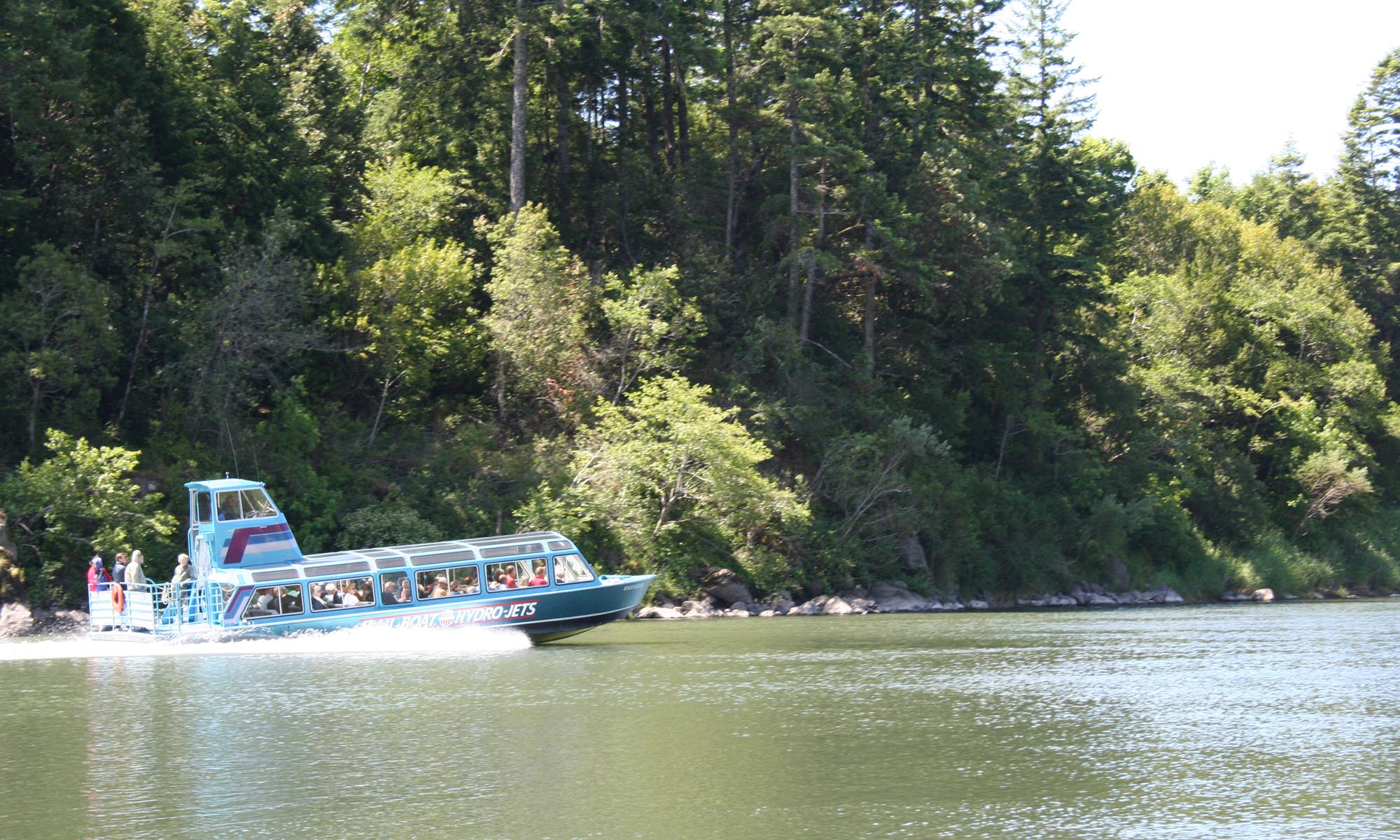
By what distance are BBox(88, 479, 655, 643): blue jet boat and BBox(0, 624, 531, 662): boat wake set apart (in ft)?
0.55

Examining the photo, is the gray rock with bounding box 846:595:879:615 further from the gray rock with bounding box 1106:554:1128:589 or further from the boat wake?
the boat wake

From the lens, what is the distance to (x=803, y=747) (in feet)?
62.5

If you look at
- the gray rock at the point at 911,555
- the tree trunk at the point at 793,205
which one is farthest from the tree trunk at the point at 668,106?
the gray rock at the point at 911,555

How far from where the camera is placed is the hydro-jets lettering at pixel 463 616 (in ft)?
106

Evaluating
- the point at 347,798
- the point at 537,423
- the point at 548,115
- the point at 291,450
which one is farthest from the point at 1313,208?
the point at 347,798

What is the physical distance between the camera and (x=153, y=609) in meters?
31.8

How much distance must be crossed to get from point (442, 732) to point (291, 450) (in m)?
22.6

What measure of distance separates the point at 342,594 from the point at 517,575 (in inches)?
161

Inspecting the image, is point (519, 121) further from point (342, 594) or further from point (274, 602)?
point (274, 602)

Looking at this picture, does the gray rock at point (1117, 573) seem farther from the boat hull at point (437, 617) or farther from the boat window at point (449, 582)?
the boat window at point (449, 582)

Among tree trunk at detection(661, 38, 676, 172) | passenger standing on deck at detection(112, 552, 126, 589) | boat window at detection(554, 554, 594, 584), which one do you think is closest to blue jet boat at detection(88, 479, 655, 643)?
boat window at detection(554, 554, 594, 584)

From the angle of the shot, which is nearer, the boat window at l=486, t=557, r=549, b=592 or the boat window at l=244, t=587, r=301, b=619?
the boat window at l=244, t=587, r=301, b=619

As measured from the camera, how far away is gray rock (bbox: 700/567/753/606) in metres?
44.0

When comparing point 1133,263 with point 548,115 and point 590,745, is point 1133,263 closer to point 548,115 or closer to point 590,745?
point 548,115
